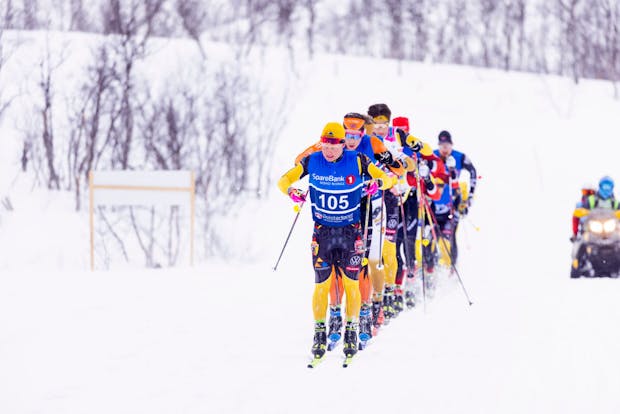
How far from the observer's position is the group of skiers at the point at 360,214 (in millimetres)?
7508

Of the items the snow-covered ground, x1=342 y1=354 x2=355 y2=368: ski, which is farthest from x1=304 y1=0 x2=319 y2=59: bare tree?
x1=342 y1=354 x2=355 y2=368: ski

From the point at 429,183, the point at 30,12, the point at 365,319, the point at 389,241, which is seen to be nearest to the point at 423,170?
the point at 429,183

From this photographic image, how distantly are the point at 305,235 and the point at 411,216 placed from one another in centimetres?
1362

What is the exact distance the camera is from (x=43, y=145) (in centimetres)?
2873

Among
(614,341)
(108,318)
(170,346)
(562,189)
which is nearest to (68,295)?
(108,318)

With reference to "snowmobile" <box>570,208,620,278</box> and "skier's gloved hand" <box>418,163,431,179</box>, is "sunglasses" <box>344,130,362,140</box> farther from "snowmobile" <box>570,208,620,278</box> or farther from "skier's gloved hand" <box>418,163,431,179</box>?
"snowmobile" <box>570,208,620,278</box>

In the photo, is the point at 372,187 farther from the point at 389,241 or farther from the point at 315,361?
the point at 389,241

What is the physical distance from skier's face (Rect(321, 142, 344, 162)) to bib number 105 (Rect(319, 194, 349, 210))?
0.34 m

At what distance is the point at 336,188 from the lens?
7480 mm

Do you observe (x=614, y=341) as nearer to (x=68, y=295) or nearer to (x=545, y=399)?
(x=545, y=399)

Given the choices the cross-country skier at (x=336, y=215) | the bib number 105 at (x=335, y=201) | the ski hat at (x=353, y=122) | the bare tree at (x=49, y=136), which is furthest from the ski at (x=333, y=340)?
the bare tree at (x=49, y=136)

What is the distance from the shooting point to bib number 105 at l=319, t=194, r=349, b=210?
7516 mm

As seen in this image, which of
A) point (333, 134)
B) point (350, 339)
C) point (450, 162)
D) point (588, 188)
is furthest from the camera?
point (588, 188)

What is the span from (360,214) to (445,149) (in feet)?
16.4
